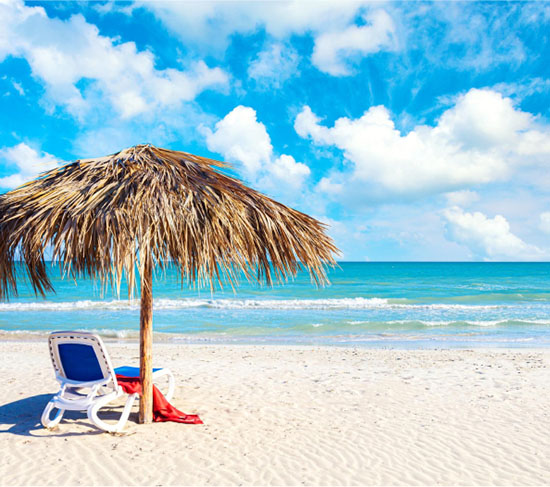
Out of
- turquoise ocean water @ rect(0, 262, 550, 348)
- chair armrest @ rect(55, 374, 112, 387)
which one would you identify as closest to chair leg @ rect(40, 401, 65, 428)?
chair armrest @ rect(55, 374, 112, 387)

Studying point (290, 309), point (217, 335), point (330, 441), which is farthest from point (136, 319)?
point (330, 441)

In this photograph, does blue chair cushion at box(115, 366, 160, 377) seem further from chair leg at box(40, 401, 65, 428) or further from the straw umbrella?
chair leg at box(40, 401, 65, 428)

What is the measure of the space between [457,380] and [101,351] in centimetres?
511

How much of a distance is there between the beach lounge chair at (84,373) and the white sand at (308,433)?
0.93ft

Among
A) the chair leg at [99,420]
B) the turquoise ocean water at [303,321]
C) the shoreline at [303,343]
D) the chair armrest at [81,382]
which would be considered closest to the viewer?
the chair leg at [99,420]

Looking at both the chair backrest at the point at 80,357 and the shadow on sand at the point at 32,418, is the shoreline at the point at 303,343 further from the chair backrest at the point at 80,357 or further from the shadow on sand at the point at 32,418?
the chair backrest at the point at 80,357

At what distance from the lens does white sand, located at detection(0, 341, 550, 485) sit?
3369mm

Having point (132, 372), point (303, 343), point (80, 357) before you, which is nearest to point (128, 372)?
point (132, 372)

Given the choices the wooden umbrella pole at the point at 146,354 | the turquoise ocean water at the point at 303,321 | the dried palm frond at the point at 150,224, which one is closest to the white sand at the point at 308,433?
the wooden umbrella pole at the point at 146,354

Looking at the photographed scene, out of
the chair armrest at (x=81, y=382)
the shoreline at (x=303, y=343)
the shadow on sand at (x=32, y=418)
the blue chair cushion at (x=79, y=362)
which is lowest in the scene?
the shoreline at (x=303, y=343)

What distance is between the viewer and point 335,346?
10.4m

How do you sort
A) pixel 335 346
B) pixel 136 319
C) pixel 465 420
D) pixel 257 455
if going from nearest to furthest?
pixel 257 455, pixel 465 420, pixel 335 346, pixel 136 319

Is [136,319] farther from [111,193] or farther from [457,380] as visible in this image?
[111,193]

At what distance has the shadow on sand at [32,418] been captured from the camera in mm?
4133
